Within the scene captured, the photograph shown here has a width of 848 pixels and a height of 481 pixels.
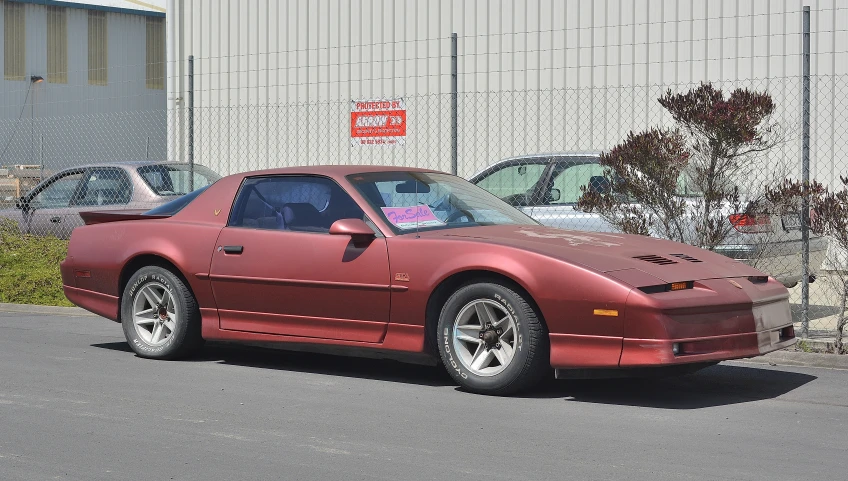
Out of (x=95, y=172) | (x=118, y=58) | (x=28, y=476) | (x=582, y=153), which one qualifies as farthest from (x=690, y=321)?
(x=118, y=58)

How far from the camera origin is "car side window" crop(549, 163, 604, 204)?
11906 mm

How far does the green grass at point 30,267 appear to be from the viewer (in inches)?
504

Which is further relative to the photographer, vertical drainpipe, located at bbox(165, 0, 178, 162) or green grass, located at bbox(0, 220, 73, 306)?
vertical drainpipe, located at bbox(165, 0, 178, 162)

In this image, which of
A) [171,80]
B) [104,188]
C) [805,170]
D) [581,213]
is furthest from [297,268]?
[171,80]

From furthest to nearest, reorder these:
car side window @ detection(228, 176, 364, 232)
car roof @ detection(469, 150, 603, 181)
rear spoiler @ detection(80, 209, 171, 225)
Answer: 1. car roof @ detection(469, 150, 603, 181)
2. rear spoiler @ detection(80, 209, 171, 225)
3. car side window @ detection(228, 176, 364, 232)

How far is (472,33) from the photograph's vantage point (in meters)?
19.1

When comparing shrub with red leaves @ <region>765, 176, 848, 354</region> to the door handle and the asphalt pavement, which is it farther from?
the door handle

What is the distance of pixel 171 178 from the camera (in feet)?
48.5

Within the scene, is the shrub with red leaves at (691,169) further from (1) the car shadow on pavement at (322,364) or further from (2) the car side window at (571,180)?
(1) the car shadow on pavement at (322,364)

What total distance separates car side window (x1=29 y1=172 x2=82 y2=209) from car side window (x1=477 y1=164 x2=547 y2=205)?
5636 millimetres

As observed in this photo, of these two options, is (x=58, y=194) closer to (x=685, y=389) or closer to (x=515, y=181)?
(x=515, y=181)

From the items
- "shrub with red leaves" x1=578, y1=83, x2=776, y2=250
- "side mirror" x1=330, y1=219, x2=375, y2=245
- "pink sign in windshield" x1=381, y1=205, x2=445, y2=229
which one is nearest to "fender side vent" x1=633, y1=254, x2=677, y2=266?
"pink sign in windshield" x1=381, y1=205, x2=445, y2=229

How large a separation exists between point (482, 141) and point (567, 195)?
7.10 metres

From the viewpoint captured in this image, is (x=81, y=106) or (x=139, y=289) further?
(x=81, y=106)
